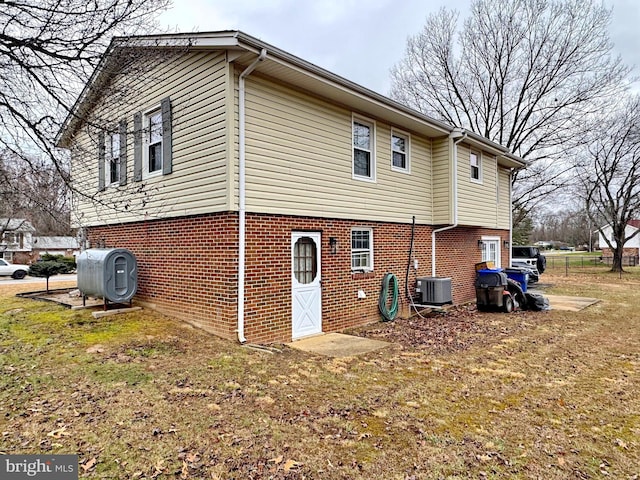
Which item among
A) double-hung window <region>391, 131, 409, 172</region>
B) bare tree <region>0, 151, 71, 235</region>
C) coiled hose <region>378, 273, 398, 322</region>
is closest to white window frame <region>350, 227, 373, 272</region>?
coiled hose <region>378, 273, 398, 322</region>

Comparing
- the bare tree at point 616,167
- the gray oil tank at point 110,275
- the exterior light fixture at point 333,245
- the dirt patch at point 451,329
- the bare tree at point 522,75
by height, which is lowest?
the dirt patch at point 451,329

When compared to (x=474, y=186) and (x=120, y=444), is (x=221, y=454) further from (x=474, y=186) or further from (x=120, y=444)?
(x=474, y=186)

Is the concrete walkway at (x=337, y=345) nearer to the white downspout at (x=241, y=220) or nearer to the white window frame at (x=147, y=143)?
the white downspout at (x=241, y=220)

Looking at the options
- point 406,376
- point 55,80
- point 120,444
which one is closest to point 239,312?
point 406,376

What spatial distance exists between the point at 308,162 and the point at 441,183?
4957 millimetres

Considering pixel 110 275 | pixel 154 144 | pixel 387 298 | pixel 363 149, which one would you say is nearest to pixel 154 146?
pixel 154 144

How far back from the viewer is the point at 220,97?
6875 mm

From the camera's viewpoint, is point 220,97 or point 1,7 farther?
point 220,97

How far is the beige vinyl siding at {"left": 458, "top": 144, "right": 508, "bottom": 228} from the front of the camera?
11.7 m

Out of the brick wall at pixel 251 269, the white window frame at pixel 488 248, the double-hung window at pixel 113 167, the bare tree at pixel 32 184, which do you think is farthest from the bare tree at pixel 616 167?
the bare tree at pixel 32 184

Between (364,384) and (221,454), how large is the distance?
236cm

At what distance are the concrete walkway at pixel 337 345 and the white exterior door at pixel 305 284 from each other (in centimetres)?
27

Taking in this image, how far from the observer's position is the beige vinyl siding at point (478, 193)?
38.3ft

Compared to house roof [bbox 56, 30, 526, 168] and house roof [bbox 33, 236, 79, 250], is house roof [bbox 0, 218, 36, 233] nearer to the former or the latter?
house roof [bbox 56, 30, 526, 168]
